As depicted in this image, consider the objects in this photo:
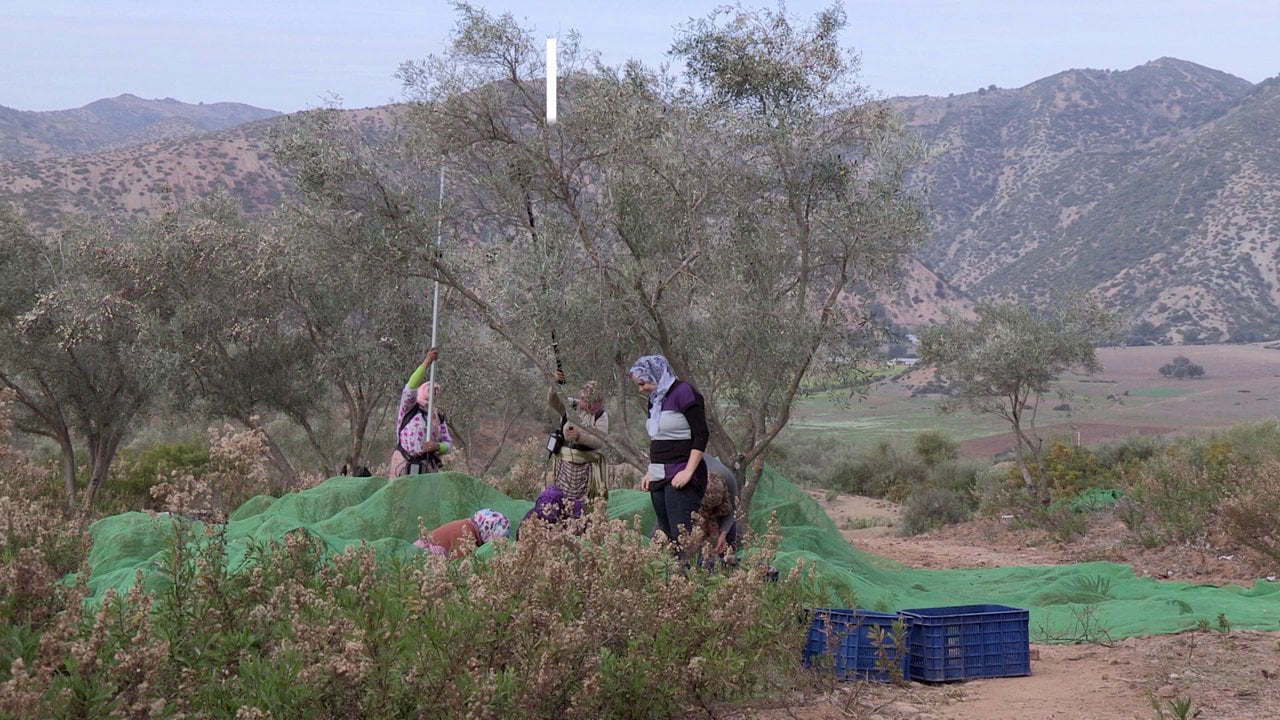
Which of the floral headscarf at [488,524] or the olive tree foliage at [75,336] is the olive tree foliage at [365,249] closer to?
the olive tree foliage at [75,336]

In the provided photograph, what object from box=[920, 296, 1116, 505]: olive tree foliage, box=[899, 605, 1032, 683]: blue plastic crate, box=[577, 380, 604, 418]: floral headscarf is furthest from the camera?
box=[920, 296, 1116, 505]: olive tree foliage

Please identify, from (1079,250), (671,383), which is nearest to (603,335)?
(671,383)

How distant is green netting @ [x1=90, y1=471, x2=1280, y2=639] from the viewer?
6.73 meters

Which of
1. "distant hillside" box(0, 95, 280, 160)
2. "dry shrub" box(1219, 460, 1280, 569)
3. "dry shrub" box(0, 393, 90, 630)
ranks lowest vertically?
"dry shrub" box(1219, 460, 1280, 569)

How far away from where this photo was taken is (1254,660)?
5781 mm

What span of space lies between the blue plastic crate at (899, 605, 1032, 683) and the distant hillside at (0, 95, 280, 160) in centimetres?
6094

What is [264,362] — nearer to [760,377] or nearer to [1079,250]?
[760,377]

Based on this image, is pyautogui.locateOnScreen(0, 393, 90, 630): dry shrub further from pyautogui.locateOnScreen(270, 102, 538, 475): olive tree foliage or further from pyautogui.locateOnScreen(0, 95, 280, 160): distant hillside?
pyautogui.locateOnScreen(0, 95, 280, 160): distant hillside

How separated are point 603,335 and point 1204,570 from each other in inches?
228

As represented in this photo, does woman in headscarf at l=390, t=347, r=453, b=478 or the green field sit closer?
woman in headscarf at l=390, t=347, r=453, b=478

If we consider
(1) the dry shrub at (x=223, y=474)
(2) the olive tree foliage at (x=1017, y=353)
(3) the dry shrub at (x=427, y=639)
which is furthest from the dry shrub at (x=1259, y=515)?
(1) the dry shrub at (x=223, y=474)

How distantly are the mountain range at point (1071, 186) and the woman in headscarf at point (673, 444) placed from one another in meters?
33.4

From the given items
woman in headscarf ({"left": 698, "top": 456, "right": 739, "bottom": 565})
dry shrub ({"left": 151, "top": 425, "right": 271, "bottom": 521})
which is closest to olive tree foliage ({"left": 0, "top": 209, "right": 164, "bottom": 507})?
woman in headscarf ({"left": 698, "top": 456, "right": 739, "bottom": 565})

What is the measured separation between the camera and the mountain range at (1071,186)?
5181 cm
